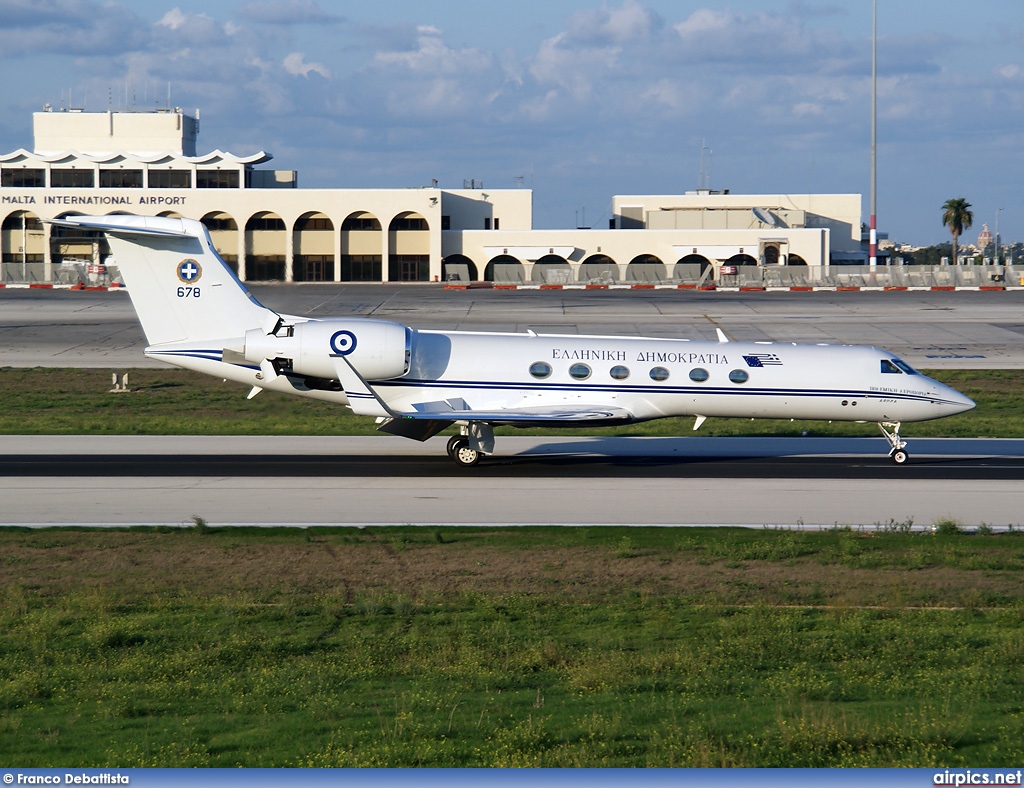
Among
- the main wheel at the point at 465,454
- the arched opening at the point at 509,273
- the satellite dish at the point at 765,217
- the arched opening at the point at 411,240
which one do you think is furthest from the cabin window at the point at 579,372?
the satellite dish at the point at 765,217

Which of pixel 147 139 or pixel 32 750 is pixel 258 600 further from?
pixel 147 139

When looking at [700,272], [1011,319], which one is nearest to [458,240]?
[700,272]

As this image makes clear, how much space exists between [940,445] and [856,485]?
6677 mm

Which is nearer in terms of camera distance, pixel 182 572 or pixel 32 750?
pixel 32 750

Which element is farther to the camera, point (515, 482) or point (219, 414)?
point (219, 414)

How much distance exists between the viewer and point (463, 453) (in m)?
23.7

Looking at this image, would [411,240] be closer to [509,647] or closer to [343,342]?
[343,342]

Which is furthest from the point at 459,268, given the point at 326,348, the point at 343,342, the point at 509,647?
the point at 509,647

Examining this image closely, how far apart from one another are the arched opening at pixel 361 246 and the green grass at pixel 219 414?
60075mm

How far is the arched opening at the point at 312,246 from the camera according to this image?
9675 cm

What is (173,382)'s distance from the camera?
37562mm

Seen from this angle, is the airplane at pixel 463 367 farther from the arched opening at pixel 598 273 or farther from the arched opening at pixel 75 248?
the arched opening at pixel 75 248

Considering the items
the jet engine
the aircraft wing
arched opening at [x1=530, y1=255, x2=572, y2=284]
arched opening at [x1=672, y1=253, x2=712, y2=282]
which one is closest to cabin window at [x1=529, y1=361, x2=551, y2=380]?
the aircraft wing

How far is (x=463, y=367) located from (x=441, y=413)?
1.32 meters
